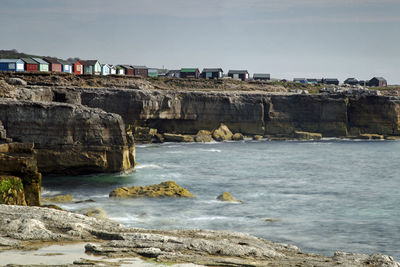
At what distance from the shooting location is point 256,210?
3647 centimetres

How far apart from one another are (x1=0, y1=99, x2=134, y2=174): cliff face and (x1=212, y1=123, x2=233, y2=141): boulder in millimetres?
46699

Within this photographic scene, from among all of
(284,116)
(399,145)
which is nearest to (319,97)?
(284,116)

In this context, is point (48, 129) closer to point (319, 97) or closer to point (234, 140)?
point (234, 140)

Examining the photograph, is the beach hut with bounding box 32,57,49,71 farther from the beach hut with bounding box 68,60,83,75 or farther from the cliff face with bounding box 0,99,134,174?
the cliff face with bounding box 0,99,134,174

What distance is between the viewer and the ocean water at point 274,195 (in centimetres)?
3088

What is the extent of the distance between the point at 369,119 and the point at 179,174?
58.0 metres

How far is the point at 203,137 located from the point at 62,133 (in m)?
44.2

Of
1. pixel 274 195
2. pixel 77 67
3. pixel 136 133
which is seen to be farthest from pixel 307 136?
pixel 77 67

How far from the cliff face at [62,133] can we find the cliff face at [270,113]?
127 ft

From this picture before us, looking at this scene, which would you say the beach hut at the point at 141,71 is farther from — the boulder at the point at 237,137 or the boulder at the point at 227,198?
the boulder at the point at 227,198

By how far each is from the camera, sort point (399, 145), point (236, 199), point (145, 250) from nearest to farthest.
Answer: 1. point (145, 250)
2. point (236, 199)
3. point (399, 145)

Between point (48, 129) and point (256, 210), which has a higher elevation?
point (48, 129)

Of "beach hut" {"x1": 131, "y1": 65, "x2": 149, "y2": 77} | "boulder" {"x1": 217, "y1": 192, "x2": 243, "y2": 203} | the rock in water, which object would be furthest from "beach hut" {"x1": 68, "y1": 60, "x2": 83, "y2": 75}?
"boulder" {"x1": 217, "y1": 192, "x2": 243, "y2": 203}

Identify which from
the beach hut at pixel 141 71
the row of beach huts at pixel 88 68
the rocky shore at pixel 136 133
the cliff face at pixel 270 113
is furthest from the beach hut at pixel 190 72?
the cliff face at pixel 270 113
